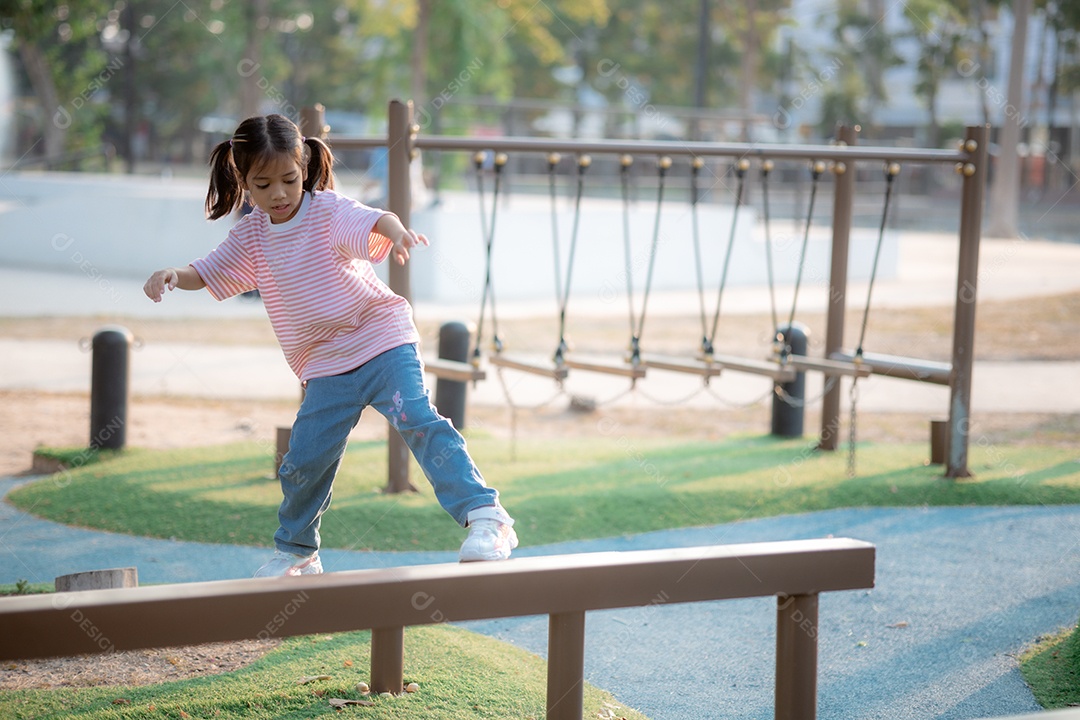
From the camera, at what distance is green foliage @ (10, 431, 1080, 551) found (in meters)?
4.99

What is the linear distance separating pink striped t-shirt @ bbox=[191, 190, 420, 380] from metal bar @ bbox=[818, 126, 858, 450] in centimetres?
397

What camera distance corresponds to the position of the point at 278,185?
273 centimetres

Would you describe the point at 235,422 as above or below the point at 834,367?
below

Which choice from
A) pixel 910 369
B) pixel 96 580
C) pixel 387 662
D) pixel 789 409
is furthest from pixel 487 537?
pixel 789 409

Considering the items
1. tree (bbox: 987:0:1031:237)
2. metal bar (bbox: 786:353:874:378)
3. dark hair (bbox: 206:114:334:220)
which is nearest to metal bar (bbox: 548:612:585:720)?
dark hair (bbox: 206:114:334:220)

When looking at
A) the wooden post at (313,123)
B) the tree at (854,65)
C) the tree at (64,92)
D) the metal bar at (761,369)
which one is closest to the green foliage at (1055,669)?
the metal bar at (761,369)

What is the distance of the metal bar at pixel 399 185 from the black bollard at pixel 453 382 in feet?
4.19

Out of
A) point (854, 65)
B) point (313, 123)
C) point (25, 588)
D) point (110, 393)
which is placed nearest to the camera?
point (25, 588)

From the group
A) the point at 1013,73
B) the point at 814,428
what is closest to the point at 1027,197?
the point at 1013,73

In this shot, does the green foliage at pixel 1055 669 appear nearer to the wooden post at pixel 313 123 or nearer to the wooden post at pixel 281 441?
the wooden post at pixel 281 441

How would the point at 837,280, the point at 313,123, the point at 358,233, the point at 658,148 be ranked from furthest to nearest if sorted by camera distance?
→ the point at 837,280 < the point at 658,148 < the point at 313,123 < the point at 358,233

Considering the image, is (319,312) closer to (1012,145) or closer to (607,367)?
(607,367)

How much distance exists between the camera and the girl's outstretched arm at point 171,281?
2.68m

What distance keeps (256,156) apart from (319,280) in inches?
13.3
